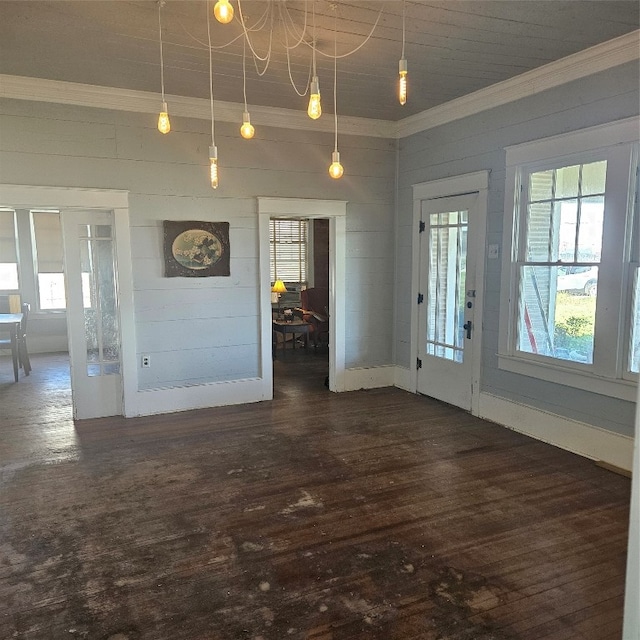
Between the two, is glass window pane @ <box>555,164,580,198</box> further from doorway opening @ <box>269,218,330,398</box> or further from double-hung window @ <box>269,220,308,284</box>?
double-hung window @ <box>269,220,308,284</box>

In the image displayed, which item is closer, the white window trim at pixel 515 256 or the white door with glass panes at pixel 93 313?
the white window trim at pixel 515 256

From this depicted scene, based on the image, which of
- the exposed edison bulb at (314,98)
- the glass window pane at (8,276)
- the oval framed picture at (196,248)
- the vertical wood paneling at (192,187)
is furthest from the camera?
the glass window pane at (8,276)

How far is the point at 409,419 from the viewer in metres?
4.75

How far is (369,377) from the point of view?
590 cm

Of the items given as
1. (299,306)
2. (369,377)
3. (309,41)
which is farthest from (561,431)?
(299,306)

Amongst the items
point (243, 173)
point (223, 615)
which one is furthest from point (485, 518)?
point (243, 173)

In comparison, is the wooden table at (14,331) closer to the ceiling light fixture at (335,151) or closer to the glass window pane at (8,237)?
the glass window pane at (8,237)

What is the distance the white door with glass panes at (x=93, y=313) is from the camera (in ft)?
15.1

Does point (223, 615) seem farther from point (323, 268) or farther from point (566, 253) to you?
point (323, 268)

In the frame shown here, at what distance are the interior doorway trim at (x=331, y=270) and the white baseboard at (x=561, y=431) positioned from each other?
66.9 inches

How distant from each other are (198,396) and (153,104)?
9.14ft

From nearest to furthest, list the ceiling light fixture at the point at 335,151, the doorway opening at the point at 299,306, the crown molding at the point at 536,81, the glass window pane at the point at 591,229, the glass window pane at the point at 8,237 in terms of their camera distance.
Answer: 1. the ceiling light fixture at the point at 335,151
2. the crown molding at the point at 536,81
3. the glass window pane at the point at 591,229
4. the doorway opening at the point at 299,306
5. the glass window pane at the point at 8,237

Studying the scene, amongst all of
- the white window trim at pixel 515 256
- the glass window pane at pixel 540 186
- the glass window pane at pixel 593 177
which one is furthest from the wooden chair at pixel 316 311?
the glass window pane at pixel 593 177

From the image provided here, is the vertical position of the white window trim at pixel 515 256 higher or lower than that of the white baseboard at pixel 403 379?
higher
